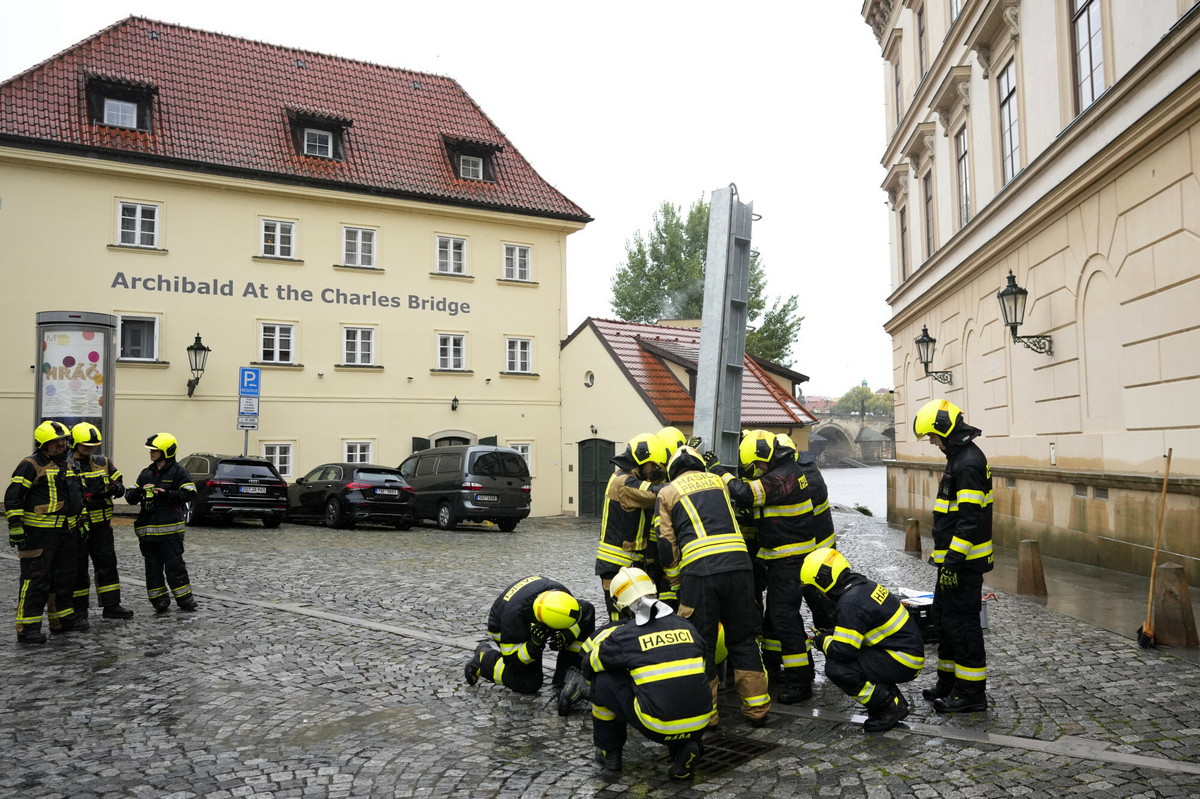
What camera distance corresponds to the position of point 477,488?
66.1 ft

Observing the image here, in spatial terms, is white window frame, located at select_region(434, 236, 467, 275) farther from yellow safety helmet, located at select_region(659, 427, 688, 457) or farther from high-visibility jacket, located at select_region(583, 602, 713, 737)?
high-visibility jacket, located at select_region(583, 602, 713, 737)

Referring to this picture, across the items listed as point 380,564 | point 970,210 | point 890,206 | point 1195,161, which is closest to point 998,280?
point 970,210

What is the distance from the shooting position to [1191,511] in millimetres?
9812

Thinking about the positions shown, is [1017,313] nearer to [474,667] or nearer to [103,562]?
[474,667]

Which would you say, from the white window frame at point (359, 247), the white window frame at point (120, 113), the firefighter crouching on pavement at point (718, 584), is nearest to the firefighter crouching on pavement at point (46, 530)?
the firefighter crouching on pavement at point (718, 584)

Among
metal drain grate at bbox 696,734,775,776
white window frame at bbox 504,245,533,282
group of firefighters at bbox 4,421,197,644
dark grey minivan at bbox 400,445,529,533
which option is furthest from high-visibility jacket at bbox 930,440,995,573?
white window frame at bbox 504,245,533,282

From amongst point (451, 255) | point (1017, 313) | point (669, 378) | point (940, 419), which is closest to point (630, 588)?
point (940, 419)

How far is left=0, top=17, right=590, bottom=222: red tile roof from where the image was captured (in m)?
23.3

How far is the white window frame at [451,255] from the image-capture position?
1086 inches

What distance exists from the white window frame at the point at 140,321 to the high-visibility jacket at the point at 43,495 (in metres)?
16.6

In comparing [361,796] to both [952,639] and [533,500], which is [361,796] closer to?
[952,639]

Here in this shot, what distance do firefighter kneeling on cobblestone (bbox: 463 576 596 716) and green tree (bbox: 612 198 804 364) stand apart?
44.7 metres

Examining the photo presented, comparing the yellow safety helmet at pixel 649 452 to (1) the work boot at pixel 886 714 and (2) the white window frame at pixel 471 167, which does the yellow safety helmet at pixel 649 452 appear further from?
(2) the white window frame at pixel 471 167

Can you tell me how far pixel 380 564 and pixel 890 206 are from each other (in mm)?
18937
